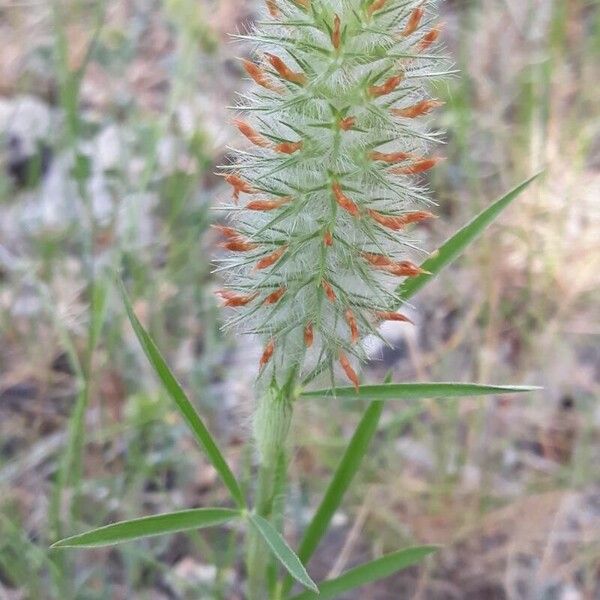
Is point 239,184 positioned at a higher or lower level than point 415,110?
lower

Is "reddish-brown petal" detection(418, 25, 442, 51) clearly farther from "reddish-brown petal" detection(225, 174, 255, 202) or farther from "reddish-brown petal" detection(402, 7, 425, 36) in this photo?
"reddish-brown petal" detection(225, 174, 255, 202)

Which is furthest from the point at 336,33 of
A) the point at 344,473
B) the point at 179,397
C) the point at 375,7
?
the point at 344,473

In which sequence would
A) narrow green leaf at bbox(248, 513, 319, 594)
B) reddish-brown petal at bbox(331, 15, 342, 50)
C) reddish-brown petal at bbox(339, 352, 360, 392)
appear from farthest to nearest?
reddish-brown petal at bbox(339, 352, 360, 392) < narrow green leaf at bbox(248, 513, 319, 594) < reddish-brown petal at bbox(331, 15, 342, 50)

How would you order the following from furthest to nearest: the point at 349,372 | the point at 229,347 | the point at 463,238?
the point at 229,347 → the point at 463,238 → the point at 349,372

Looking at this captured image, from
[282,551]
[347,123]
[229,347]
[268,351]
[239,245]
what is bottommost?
[282,551]

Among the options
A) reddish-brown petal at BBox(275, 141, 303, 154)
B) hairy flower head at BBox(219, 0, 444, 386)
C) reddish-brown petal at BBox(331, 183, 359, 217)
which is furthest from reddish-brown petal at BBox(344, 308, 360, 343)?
reddish-brown petal at BBox(275, 141, 303, 154)

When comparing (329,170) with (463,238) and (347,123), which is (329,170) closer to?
(347,123)

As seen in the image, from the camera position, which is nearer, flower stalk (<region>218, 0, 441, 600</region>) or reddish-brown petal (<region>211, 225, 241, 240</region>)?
flower stalk (<region>218, 0, 441, 600</region>)

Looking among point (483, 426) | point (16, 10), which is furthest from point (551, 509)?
point (16, 10)
